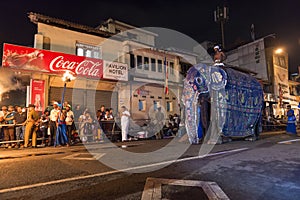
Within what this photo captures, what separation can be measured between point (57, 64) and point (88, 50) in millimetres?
3883

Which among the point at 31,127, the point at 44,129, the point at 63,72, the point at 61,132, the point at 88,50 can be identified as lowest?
the point at 61,132

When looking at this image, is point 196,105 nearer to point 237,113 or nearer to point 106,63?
point 237,113

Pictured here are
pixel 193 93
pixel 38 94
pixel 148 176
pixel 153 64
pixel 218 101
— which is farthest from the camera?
pixel 153 64

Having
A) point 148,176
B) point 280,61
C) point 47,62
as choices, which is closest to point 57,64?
point 47,62

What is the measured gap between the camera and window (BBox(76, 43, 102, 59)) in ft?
50.2

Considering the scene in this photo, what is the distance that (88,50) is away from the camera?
51.6 ft

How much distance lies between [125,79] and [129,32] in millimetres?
7000

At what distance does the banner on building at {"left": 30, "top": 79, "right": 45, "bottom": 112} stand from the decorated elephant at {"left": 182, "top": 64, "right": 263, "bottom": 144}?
30.3 feet

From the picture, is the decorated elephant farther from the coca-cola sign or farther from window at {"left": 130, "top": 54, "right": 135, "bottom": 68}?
window at {"left": 130, "top": 54, "right": 135, "bottom": 68}

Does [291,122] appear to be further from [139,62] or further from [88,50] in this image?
[88,50]

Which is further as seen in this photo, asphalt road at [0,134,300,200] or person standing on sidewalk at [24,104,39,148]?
person standing on sidewalk at [24,104,39,148]

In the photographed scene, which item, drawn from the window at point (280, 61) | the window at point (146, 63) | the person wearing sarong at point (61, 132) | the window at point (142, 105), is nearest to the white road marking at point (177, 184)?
the person wearing sarong at point (61, 132)

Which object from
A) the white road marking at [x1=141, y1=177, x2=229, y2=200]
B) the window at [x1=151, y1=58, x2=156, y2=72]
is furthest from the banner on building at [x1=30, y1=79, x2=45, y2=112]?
the white road marking at [x1=141, y1=177, x2=229, y2=200]

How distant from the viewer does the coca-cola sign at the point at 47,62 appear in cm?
1092
